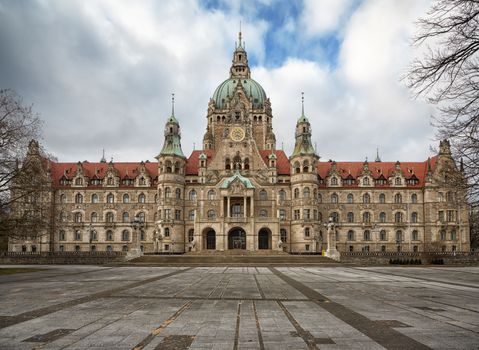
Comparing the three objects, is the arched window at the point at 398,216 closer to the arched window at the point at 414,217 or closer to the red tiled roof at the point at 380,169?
the arched window at the point at 414,217

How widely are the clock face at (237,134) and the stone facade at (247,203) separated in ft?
0.60

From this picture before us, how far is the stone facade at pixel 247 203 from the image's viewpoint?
7369 centimetres

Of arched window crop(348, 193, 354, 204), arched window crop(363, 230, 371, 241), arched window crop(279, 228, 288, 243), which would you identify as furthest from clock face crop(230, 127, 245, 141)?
arched window crop(363, 230, 371, 241)

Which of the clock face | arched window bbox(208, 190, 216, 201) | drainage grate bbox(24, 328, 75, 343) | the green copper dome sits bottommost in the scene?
drainage grate bbox(24, 328, 75, 343)

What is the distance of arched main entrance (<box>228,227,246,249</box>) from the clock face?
16.7 meters

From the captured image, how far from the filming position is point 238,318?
14766 mm

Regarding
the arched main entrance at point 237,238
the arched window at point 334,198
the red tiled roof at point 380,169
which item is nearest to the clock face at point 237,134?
the arched main entrance at point 237,238

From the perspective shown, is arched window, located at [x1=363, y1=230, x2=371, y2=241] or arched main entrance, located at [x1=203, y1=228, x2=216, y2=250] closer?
arched main entrance, located at [x1=203, y1=228, x2=216, y2=250]

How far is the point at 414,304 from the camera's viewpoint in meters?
18.1

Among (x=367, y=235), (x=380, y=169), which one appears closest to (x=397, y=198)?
(x=380, y=169)

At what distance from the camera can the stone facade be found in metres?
73.7

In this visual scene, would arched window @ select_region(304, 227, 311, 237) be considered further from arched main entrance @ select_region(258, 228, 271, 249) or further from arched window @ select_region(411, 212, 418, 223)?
arched window @ select_region(411, 212, 418, 223)

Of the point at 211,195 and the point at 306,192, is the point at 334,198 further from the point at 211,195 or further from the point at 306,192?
the point at 211,195

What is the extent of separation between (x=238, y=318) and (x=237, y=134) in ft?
214
